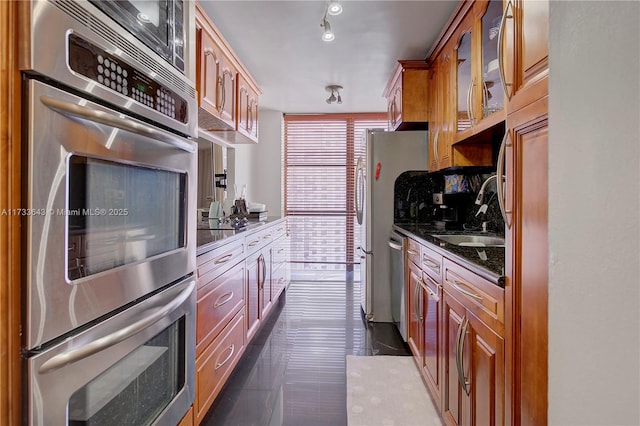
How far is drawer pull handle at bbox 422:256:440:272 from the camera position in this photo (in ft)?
6.03

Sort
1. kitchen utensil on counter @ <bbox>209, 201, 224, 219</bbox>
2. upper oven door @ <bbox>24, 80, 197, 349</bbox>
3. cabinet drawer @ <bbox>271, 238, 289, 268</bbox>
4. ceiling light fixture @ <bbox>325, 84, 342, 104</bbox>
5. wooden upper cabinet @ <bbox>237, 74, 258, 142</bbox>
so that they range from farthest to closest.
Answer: ceiling light fixture @ <bbox>325, 84, 342, 104</bbox> → cabinet drawer @ <bbox>271, 238, 289, 268</bbox> → wooden upper cabinet @ <bbox>237, 74, 258, 142</bbox> → kitchen utensil on counter @ <bbox>209, 201, 224, 219</bbox> → upper oven door @ <bbox>24, 80, 197, 349</bbox>

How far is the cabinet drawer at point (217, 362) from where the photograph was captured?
156 centimetres

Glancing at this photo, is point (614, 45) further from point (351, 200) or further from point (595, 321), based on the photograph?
point (351, 200)

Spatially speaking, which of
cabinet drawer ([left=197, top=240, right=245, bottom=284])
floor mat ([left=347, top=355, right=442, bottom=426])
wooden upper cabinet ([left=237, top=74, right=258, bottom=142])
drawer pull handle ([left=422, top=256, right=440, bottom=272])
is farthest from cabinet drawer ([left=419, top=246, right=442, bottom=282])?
wooden upper cabinet ([left=237, top=74, right=258, bottom=142])

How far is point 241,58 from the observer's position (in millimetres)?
3170

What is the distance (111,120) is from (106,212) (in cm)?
21

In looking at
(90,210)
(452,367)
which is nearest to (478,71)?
(452,367)

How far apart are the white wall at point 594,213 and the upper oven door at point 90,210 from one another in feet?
2.88

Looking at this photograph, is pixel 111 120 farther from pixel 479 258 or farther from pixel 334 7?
pixel 334 7

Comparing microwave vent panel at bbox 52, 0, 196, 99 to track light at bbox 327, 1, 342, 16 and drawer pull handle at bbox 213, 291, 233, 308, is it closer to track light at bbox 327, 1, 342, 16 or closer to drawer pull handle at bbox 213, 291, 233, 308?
drawer pull handle at bbox 213, 291, 233, 308

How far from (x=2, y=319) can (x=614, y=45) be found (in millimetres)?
1013

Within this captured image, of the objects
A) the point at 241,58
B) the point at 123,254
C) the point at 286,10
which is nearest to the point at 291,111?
the point at 241,58

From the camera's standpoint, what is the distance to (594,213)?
1.59 feet

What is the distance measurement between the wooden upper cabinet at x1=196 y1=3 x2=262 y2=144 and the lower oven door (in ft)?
5.43
